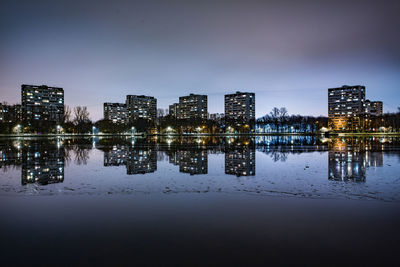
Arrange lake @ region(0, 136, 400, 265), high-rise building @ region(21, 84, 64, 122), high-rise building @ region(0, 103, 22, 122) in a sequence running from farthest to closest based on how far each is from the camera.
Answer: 1. high-rise building @ region(21, 84, 64, 122)
2. high-rise building @ region(0, 103, 22, 122)
3. lake @ region(0, 136, 400, 265)

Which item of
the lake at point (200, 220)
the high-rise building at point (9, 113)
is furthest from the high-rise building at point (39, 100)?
the lake at point (200, 220)

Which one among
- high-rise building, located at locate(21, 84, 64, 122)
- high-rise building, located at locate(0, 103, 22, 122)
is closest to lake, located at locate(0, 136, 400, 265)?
high-rise building, located at locate(0, 103, 22, 122)

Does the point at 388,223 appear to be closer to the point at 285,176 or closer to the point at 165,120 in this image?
the point at 285,176

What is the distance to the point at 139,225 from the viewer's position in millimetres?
7156

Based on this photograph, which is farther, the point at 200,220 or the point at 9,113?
the point at 9,113

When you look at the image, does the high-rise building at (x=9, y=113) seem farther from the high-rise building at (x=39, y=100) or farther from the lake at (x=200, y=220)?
the lake at (x=200, y=220)

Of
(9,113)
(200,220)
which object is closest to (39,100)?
(9,113)

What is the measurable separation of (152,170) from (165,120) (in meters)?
133

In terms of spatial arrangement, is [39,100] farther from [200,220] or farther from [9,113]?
[200,220]

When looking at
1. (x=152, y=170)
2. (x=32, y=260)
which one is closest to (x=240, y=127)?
(x=152, y=170)

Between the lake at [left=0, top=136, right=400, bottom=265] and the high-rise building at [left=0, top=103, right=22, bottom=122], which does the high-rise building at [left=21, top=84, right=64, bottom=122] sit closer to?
the high-rise building at [left=0, top=103, right=22, bottom=122]

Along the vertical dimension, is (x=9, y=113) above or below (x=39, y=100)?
below

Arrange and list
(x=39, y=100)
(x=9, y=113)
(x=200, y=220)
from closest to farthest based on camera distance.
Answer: (x=200, y=220) < (x=9, y=113) < (x=39, y=100)

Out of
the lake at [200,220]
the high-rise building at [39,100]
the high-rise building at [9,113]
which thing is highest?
the high-rise building at [39,100]
